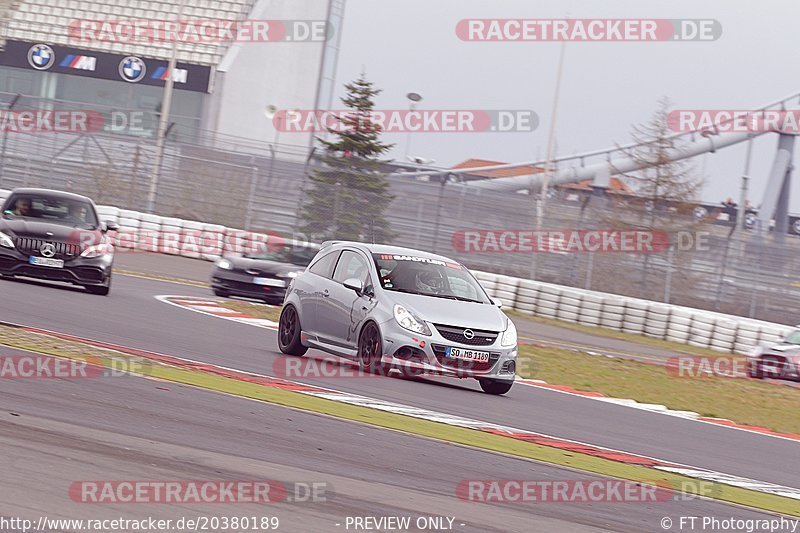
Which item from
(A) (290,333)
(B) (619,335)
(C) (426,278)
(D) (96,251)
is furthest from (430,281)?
(B) (619,335)

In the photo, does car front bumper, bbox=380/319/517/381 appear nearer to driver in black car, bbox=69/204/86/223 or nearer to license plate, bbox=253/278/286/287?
driver in black car, bbox=69/204/86/223

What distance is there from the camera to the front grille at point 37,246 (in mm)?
15969

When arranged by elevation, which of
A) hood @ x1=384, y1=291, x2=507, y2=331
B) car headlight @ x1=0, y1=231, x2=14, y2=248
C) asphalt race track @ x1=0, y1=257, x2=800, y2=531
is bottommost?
asphalt race track @ x1=0, y1=257, x2=800, y2=531

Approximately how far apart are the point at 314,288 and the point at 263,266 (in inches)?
302

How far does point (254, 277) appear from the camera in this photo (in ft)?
66.0

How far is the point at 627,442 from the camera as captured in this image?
9.84m

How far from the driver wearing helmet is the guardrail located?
13.5 meters

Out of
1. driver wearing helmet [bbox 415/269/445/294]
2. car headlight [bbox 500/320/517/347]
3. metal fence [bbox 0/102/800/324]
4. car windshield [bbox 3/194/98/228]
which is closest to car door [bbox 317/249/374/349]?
driver wearing helmet [bbox 415/269/445/294]

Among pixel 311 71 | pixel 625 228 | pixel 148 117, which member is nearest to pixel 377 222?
pixel 625 228

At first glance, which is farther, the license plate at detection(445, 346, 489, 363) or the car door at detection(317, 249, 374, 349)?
the car door at detection(317, 249, 374, 349)

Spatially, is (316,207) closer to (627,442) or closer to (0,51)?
(627,442)

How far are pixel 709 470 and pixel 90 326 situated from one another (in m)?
6.59

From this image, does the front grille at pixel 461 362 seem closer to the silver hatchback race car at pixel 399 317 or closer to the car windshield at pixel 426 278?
the silver hatchback race car at pixel 399 317

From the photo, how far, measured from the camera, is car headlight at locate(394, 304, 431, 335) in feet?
37.3
